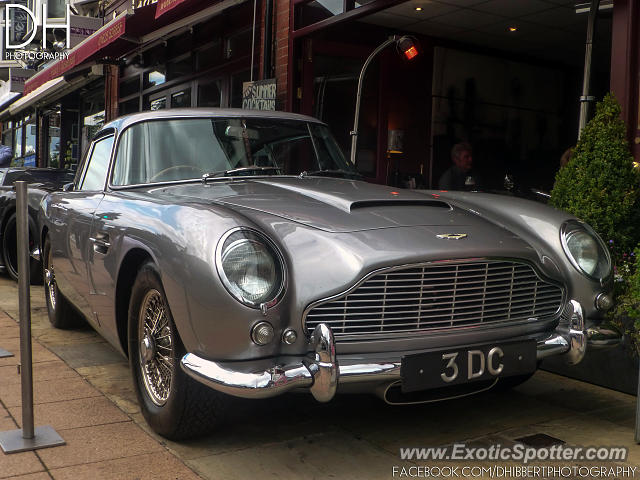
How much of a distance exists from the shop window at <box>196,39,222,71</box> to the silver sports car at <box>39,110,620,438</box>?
6935 millimetres

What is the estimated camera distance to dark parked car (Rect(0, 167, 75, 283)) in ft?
22.1

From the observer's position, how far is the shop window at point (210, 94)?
1034cm

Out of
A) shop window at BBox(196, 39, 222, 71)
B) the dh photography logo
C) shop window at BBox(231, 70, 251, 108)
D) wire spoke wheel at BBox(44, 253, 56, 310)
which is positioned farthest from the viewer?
the dh photography logo

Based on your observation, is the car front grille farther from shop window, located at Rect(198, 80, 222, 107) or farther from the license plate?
shop window, located at Rect(198, 80, 222, 107)

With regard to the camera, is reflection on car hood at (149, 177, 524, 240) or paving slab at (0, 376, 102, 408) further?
paving slab at (0, 376, 102, 408)

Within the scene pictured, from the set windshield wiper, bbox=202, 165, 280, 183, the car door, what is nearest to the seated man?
the car door

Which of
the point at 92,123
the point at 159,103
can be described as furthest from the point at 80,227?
the point at 92,123

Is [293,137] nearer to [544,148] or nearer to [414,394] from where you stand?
[414,394]

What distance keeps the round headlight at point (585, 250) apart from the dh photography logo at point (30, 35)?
14290mm

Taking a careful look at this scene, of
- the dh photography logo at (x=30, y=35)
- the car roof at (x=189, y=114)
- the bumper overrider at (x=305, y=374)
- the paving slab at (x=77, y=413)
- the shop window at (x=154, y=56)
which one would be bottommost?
the paving slab at (x=77, y=413)

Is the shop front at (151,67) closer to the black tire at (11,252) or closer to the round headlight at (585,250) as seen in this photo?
the black tire at (11,252)

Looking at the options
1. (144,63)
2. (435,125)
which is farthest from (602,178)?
(144,63)

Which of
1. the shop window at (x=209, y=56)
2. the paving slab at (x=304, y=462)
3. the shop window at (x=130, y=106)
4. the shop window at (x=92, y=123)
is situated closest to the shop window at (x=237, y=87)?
the shop window at (x=209, y=56)

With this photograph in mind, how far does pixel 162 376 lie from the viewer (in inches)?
116
